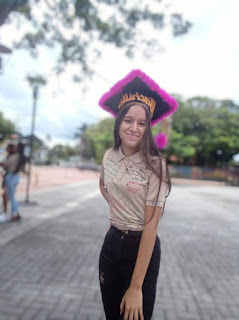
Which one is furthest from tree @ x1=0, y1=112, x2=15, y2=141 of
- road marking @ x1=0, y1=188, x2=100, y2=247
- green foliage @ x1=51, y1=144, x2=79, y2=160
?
road marking @ x1=0, y1=188, x2=100, y2=247

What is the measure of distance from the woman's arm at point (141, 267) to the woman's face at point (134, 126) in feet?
1.21

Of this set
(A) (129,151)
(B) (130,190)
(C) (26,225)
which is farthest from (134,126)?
(C) (26,225)

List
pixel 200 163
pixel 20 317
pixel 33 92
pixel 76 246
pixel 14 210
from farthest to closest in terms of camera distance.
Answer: pixel 200 163 → pixel 33 92 → pixel 14 210 → pixel 76 246 → pixel 20 317

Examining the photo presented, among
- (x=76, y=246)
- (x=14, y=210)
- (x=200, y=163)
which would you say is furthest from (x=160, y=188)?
(x=200, y=163)

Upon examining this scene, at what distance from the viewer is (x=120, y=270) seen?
1691 millimetres

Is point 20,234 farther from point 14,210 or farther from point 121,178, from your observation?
point 121,178

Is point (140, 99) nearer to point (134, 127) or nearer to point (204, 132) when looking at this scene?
point (134, 127)

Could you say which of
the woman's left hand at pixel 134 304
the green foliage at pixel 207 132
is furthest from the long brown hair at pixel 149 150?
the green foliage at pixel 207 132

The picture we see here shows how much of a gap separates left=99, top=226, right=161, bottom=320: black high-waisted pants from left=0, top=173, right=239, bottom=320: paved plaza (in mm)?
1455

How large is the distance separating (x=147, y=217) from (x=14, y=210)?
5.77 meters

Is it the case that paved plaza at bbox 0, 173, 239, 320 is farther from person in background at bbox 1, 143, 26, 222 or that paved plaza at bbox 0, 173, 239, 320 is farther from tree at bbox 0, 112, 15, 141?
tree at bbox 0, 112, 15, 141

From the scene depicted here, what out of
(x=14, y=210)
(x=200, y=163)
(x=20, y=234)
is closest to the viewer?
(x=20, y=234)

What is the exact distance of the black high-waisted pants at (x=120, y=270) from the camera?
1.64 metres

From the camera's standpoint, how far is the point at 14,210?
6.76 metres
